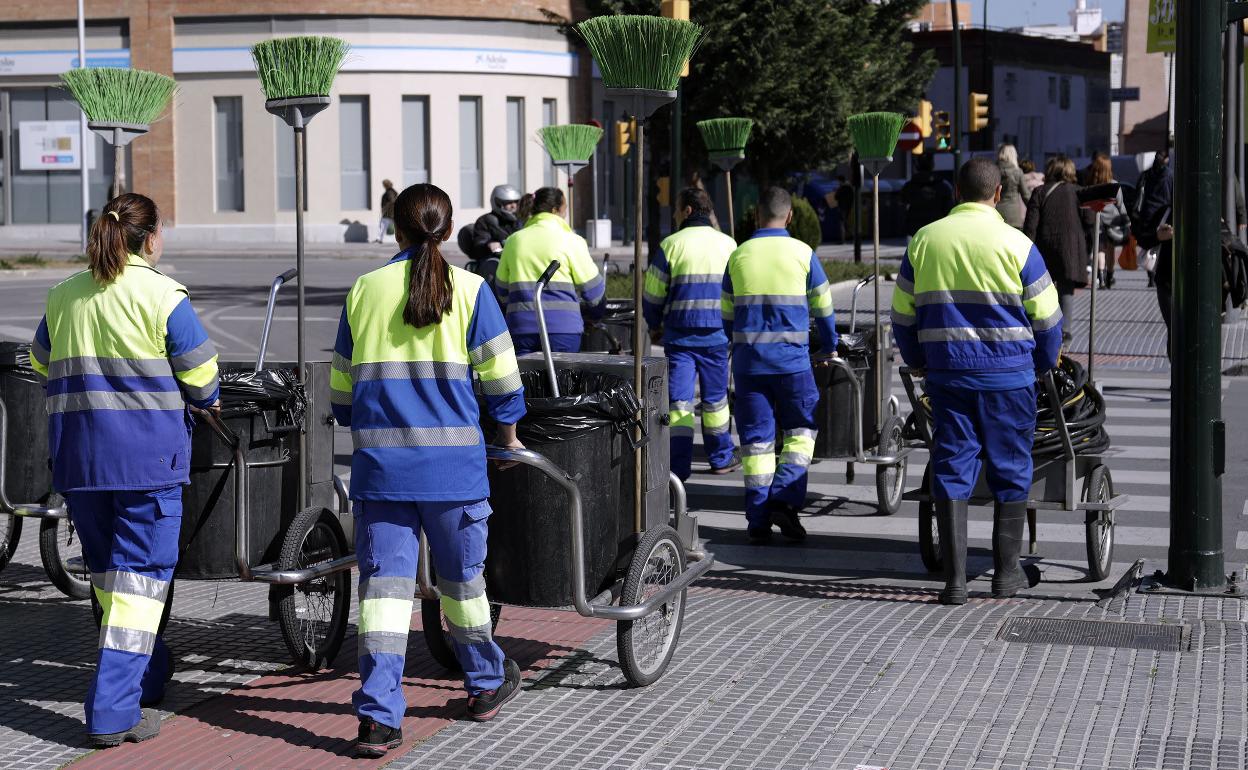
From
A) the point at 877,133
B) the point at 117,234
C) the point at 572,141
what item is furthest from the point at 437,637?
the point at 572,141

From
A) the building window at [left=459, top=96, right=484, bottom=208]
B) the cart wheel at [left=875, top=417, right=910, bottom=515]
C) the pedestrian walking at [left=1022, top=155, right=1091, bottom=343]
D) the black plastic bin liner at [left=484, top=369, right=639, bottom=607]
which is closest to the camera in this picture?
the black plastic bin liner at [left=484, top=369, right=639, bottom=607]

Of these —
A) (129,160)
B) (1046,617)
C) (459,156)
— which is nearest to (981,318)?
(1046,617)

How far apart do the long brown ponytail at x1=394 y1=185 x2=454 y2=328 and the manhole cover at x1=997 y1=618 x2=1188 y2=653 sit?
298 centimetres

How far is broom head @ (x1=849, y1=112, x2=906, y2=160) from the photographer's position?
11.4 metres

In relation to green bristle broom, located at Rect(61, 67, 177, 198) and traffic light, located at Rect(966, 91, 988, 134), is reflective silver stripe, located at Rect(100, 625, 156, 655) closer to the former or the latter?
green bristle broom, located at Rect(61, 67, 177, 198)

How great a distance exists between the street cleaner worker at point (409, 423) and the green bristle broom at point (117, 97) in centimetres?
287

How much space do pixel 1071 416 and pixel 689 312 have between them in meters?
2.80

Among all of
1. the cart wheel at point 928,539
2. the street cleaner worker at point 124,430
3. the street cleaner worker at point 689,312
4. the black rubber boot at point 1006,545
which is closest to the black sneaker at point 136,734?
the street cleaner worker at point 124,430

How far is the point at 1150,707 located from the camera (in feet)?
19.8

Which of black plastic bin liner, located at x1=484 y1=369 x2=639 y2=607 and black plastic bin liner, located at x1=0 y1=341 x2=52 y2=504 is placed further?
black plastic bin liner, located at x1=0 y1=341 x2=52 y2=504

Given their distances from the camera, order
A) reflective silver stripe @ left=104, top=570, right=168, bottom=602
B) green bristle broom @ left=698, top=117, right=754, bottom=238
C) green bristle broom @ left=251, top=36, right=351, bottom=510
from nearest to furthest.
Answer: reflective silver stripe @ left=104, top=570, right=168, bottom=602 → green bristle broom @ left=251, top=36, right=351, bottom=510 → green bristle broom @ left=698, top=117, right=754, bottom=238

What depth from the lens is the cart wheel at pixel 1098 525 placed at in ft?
27.1

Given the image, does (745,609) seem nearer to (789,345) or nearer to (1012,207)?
(789,345)

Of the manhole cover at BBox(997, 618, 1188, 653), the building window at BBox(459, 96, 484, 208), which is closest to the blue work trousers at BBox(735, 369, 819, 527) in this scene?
the manhole cover at BBox(997, 618, 1188, 653)
